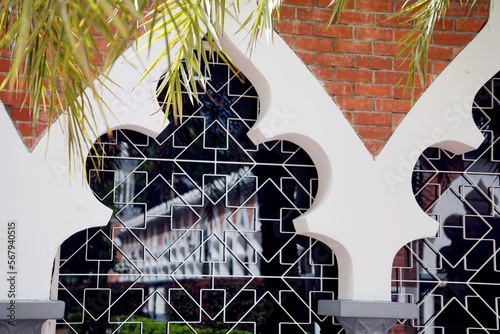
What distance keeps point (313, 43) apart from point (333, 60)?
155mm

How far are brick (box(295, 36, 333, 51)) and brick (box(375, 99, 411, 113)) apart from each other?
44 cm

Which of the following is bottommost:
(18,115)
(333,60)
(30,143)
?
(30,143)

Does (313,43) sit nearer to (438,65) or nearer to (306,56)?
(306,56)

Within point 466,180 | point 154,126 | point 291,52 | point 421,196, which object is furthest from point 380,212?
point 154,126

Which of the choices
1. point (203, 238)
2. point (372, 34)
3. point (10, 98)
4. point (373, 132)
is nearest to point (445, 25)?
point (372, 34)

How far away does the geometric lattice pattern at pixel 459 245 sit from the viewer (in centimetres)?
420

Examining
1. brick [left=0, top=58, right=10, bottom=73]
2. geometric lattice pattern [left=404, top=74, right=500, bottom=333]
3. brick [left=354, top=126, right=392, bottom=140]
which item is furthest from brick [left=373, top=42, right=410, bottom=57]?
brick [left=0, top=58, right=10, bottom=73]

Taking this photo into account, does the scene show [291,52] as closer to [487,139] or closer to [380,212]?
[380,212]

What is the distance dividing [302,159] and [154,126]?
97 cm

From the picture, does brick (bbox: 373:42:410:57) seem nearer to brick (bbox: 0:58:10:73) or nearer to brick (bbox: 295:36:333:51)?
brick (bbox: 295:36:333:51)

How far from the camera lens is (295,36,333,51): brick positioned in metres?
3.96

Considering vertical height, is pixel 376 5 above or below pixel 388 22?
above

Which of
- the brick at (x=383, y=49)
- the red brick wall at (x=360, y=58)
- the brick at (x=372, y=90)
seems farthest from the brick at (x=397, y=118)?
the brick at (x=383, y=49)

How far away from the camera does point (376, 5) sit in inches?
160
